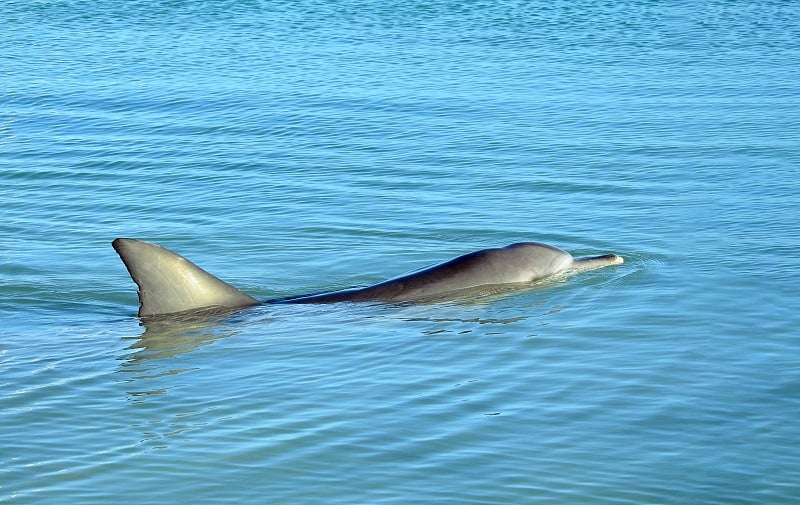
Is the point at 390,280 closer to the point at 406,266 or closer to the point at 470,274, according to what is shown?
the point at 470,274

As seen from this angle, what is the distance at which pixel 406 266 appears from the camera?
13891 mm

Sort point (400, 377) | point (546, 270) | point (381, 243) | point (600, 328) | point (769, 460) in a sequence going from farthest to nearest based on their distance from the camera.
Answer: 1. point (381, 243)
2. point (546, 270)
3. point (600, 328)
4. point (400, 377)
5. point (769, 460)

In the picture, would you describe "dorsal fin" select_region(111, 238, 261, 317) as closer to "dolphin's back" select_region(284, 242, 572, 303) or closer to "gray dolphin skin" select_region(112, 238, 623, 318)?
"gray dolphin skin" select_region(112, 238, 623, 318)

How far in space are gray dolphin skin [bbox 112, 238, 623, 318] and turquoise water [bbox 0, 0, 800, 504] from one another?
0.25 meters

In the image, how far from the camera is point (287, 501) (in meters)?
7.71

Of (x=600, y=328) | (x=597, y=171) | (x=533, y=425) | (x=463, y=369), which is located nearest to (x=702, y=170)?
(x=597, y=171)

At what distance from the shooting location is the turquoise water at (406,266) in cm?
834

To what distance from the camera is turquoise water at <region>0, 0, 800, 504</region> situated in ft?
27.4

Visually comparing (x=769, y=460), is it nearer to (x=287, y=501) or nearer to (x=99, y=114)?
(x=287, y=501)

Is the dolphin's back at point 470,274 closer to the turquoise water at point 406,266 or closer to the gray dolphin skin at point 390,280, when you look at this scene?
the gray dolphin skin at point 390,280

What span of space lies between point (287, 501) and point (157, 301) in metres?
4.25

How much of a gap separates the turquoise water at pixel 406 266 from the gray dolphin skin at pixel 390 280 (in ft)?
0.83

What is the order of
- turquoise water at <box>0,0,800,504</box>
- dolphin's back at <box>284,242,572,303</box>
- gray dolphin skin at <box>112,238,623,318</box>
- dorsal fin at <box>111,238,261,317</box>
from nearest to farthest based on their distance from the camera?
1. turquoise water at <box>0,0,800,504</box>
2. dorsal fin at <box>111,238,261,317</box>
3. gray dolphin skin at <box>112,238,623,318</box>
4. dolphin's back at <box>284,242,572,303</box>

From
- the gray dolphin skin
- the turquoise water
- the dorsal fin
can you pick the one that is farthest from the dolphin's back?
the dorsal fin
